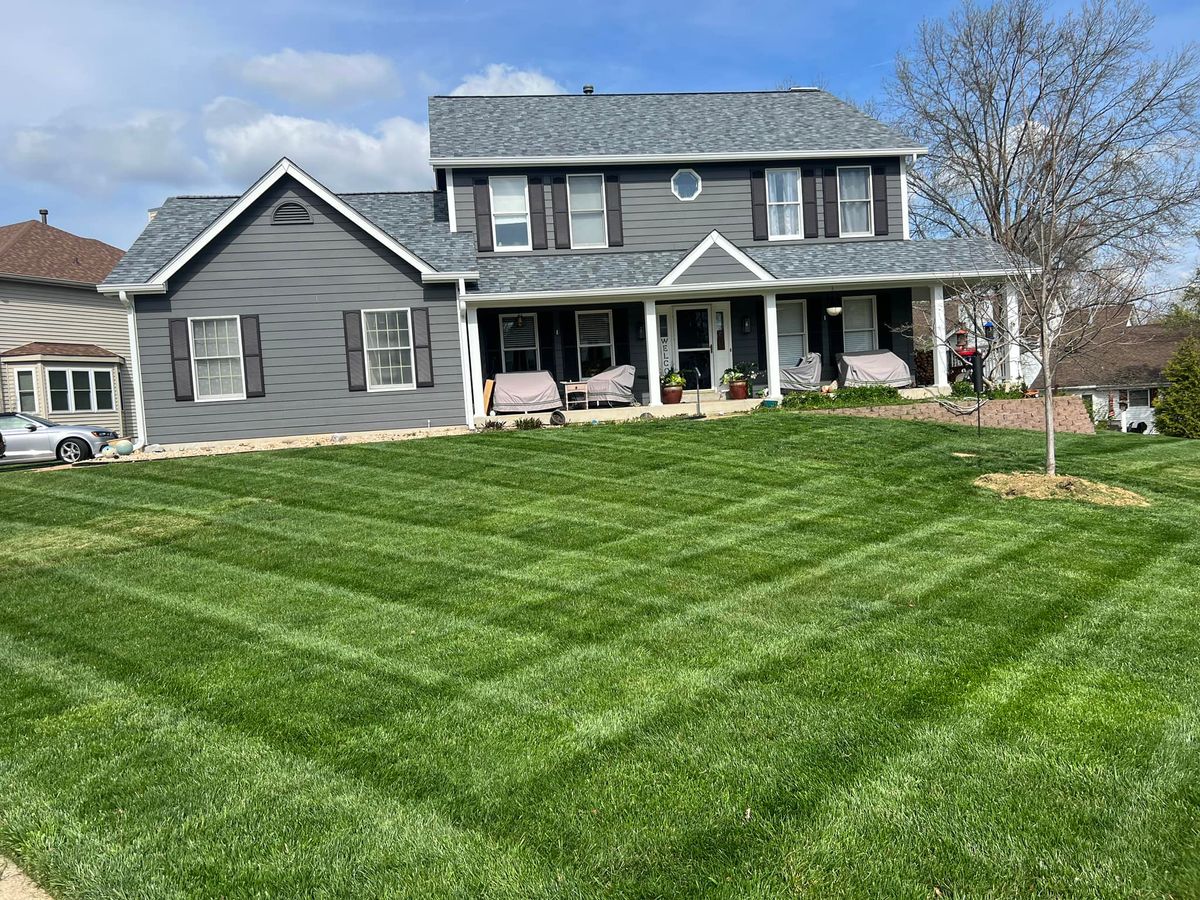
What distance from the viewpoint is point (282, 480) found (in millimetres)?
11758

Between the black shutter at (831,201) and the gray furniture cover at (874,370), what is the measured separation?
3.23m

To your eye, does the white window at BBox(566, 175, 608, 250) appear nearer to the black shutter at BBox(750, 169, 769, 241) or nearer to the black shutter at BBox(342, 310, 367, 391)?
the black shutter at BBox(750, 169, 769, 241)

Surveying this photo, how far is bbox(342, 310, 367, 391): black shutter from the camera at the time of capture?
16.8 meters

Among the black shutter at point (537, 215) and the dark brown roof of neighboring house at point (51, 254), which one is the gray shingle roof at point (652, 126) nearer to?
the black shutter at point (537, 215)

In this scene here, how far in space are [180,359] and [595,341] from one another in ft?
28.5

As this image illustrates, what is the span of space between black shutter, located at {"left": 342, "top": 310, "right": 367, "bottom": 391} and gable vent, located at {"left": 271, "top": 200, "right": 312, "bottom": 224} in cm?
191

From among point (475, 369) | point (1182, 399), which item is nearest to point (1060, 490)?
point (475, 369)

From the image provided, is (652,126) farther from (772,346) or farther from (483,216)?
(772,346)

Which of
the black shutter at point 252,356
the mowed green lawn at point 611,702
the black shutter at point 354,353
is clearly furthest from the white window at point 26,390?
the mowed green lawn at point 611,702

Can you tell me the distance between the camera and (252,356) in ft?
54.2

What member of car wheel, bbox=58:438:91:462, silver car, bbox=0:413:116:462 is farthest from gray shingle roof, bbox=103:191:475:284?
car wheel, bbox=58:438:91:462

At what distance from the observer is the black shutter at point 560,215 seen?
19891mm

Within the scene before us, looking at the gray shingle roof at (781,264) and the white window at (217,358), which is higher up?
the gray shingle roof at (781,264)

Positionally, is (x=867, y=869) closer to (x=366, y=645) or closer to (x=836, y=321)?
(x=366, y=645)
